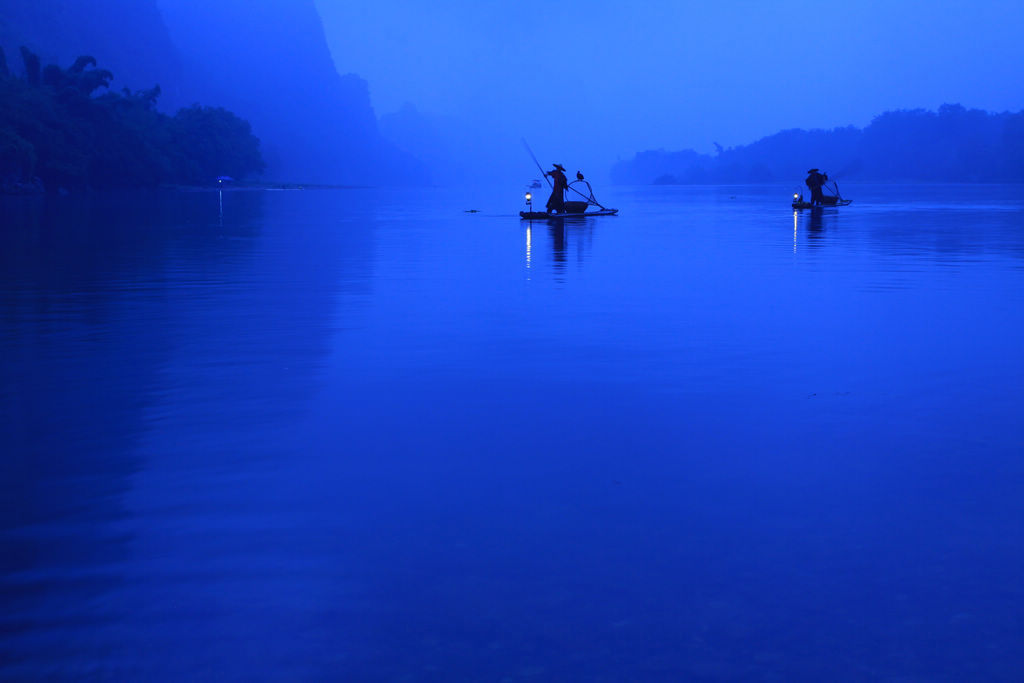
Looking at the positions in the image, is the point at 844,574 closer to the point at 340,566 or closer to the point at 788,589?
the point at 788,589

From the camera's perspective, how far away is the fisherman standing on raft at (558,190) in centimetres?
3600

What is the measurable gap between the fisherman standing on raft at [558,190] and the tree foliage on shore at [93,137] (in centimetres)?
4272

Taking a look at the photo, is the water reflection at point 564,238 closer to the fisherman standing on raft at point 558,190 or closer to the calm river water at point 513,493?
the fisherman standing on raft at point 558,190

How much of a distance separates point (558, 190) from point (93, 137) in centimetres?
5897

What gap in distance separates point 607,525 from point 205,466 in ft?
8.60

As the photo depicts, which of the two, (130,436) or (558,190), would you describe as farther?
(558,190)

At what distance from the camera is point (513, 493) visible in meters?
5.98

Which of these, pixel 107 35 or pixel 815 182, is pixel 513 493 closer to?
pixel 815 182

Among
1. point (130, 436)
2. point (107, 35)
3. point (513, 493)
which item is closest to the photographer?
point (513, 493)

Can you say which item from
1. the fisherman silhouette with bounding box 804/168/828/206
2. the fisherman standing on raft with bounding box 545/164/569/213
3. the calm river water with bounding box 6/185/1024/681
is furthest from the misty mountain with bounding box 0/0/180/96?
the calm river water with bounding box 6/185/1024/681

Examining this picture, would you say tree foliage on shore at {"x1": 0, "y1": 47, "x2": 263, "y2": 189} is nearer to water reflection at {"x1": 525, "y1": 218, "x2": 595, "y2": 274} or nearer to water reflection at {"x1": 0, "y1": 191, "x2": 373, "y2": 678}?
water reflection at {"x1": 525, "y1": 218, "x2": 595, "y2": 274}

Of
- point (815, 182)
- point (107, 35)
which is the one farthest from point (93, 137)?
point (107, 35)

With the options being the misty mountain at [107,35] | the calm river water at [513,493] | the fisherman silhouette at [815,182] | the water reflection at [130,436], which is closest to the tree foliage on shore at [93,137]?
the misty mountain at [107,35]

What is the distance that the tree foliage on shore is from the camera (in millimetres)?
72250
